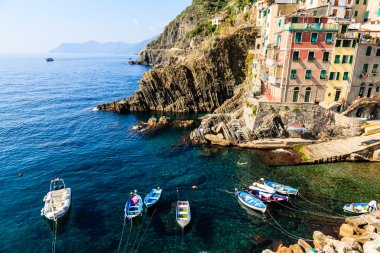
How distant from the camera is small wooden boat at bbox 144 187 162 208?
107ft

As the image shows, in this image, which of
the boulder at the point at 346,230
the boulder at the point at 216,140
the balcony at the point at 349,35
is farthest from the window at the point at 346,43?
the boulder at the point at 346,230

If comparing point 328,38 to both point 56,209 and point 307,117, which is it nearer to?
point 307,117

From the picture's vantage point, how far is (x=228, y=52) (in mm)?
76125

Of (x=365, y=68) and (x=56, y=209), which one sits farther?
→ (x=365, y=68)

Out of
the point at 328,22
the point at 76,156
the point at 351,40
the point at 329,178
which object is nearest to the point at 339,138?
the point at 329,178

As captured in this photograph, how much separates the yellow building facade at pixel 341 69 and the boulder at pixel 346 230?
29.2m

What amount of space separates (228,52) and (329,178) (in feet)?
166

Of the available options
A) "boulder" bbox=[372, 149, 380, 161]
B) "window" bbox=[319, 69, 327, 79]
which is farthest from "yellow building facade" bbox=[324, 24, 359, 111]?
"boulder" bbox=[372, 149, 380, 161]

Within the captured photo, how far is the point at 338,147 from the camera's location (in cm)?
4472

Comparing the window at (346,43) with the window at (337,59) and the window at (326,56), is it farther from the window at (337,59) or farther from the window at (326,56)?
the window at (326,56)

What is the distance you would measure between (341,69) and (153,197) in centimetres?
4352

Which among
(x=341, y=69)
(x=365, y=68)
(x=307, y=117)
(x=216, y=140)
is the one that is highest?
(x=365, y=68)

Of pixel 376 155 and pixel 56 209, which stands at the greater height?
pixel 376 155

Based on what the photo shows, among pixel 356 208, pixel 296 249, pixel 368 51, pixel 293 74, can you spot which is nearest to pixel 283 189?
pixel 356 208
